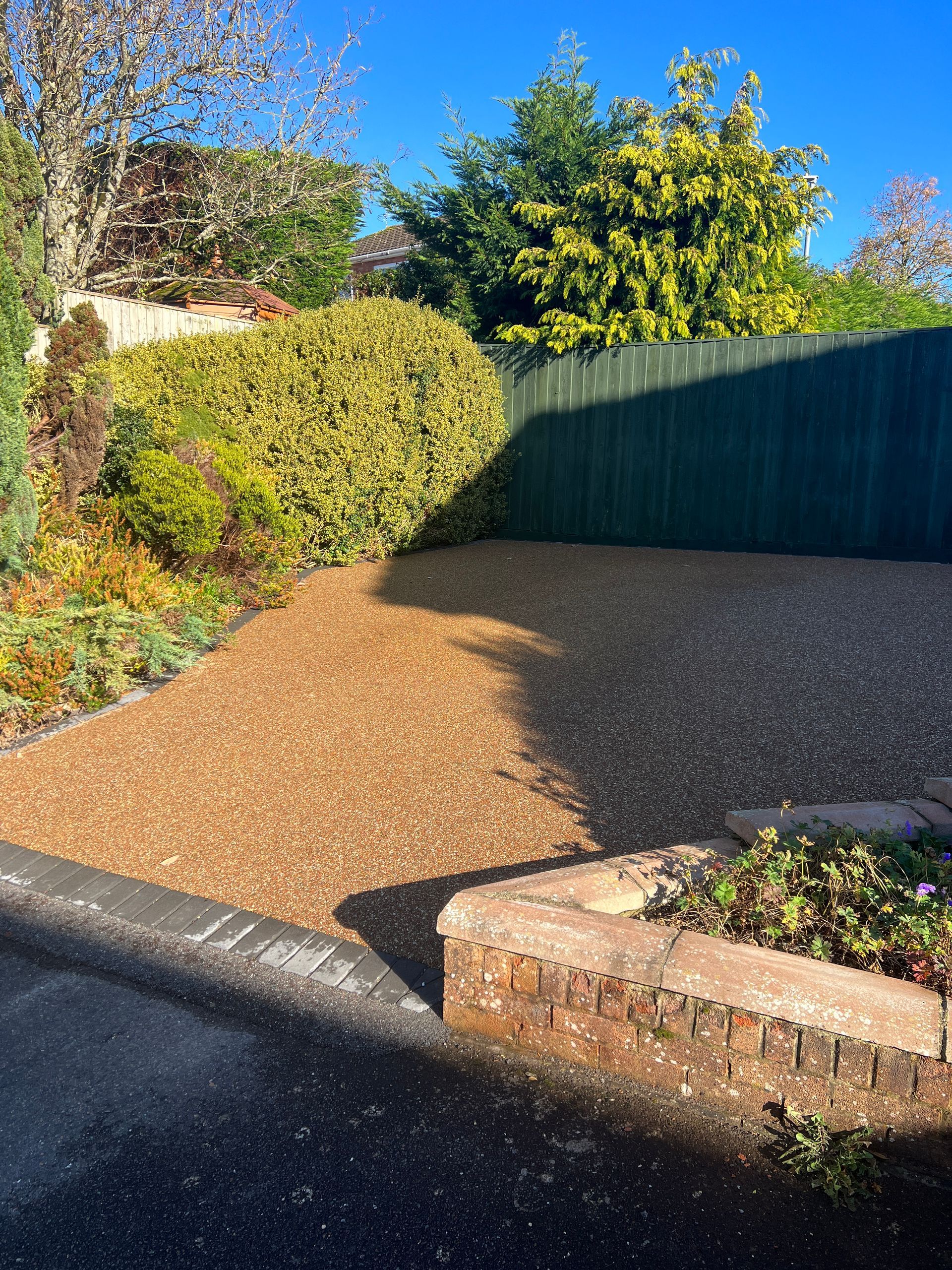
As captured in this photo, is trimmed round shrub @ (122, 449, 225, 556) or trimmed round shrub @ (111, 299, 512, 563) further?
trimmed round shrub @ (111, 299, 512, 563)

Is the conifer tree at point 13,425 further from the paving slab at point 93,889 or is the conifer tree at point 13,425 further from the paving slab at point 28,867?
the paving slab at point 93,889

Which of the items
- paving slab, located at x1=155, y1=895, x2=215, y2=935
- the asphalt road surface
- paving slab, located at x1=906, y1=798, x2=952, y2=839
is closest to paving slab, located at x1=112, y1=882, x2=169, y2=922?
paving slab, located at x1=155, y1=895, x2=215, y2=935

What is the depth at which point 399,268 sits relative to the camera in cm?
1405

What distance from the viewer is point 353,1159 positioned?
6.75ft

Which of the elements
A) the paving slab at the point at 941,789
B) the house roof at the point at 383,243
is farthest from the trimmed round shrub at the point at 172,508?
the house roof at the point at 383,243

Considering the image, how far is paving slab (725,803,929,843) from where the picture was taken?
9.22ft

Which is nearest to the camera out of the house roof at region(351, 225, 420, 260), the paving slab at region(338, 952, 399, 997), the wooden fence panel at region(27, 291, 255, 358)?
the paving slab at region(338, 952, 399, 997)

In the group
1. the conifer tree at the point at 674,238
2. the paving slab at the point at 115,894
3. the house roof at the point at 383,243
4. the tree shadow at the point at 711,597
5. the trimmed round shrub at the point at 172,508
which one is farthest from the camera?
the house roof at the point at 383,243

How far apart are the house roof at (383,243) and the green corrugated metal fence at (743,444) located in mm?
22834

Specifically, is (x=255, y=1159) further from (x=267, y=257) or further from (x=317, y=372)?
(x=267, y=257)

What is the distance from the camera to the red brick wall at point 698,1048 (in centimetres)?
198

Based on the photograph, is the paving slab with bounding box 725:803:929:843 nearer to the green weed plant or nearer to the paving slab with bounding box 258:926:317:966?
the green weed plant

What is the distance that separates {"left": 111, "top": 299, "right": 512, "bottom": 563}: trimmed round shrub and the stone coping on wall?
5.81 metres

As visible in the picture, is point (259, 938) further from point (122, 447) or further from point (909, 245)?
point (909, 245)
